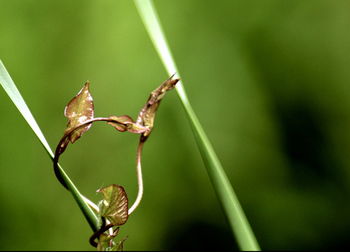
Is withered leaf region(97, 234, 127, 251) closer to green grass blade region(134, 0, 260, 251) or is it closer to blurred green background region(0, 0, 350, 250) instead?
green grass blade region(134, 0, 260, 251)

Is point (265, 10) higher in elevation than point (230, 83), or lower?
higher

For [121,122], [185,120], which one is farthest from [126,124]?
[185,120]

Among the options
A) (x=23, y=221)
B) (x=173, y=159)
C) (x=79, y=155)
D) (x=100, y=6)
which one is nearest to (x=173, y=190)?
(x=173, y=159)

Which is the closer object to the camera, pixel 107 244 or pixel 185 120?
pixel 107 244

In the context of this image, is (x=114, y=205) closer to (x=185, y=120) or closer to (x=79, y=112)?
(x=79, y=112)

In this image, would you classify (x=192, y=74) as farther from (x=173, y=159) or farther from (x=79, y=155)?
(x=79, y=155)

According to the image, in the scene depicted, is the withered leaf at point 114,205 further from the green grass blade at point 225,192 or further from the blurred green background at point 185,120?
the blurred green background at point 185,120
